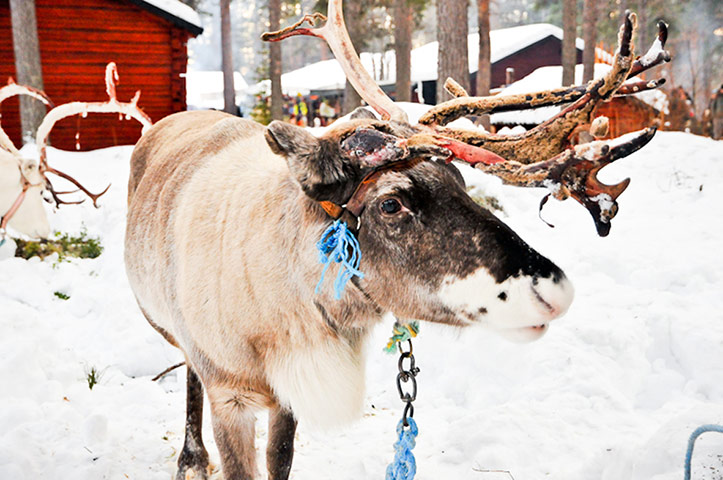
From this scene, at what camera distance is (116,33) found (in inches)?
569

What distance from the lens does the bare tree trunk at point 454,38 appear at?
8508 mm

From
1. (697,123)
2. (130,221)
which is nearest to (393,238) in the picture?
(130,221)

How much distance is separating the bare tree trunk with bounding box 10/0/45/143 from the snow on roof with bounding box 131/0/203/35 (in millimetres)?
3461

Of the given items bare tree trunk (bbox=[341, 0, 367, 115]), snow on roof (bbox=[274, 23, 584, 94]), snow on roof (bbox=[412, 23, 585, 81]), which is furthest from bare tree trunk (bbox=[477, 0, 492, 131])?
snow on roof (bbox=[412, 23, 585, 81])

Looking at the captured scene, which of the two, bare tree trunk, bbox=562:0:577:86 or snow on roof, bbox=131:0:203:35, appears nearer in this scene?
bare tree trunk, bbox=562:0:577:86

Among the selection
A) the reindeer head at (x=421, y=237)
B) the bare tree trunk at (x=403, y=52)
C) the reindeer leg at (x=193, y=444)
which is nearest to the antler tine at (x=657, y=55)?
the reindeer head at (x=421, y=237)

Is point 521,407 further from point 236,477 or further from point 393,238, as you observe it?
point 393,238

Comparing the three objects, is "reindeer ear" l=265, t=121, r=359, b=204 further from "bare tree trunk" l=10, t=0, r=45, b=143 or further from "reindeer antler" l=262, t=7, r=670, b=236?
"bare tree trunk" l=10, t=0, r=45, b=143

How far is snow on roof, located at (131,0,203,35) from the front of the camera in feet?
45.4

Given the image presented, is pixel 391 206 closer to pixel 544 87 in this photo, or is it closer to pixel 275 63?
pixel 275 63

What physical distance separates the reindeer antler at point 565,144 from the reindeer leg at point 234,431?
126 cm

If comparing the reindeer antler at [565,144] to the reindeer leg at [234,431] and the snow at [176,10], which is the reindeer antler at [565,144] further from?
the snow at [176,10]

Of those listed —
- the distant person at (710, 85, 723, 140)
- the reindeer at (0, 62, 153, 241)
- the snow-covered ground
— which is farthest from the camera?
the distant person at (710, 85, 723, 140)

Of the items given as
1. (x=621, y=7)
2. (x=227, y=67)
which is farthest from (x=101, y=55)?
(x=621, y=7)
